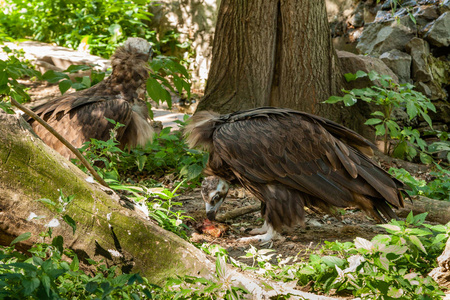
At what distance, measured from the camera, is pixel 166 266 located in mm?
2602

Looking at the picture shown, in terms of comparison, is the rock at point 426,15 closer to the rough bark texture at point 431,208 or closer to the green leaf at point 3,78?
the rough bark texture at point 431,208

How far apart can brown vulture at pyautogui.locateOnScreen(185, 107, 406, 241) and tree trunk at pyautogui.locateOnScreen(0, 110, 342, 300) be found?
1415mm

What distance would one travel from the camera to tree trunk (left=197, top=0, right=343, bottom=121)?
582 centimetres

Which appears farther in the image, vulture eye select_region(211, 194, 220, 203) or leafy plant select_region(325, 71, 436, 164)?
leafy plant select_region(325, 71, 436, 164)

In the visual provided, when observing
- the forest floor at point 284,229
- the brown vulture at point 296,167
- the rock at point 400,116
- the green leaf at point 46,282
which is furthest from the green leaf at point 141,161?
the rock at point 400,116

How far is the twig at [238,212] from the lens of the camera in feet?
15.0

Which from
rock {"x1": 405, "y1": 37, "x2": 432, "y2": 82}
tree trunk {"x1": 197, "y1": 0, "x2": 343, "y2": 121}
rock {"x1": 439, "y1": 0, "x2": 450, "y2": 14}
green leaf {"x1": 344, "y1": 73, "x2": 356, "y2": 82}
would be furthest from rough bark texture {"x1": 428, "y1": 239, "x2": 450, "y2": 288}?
rock {"x1": 439, "y1": 0, "x2": 450, "y2": 14}

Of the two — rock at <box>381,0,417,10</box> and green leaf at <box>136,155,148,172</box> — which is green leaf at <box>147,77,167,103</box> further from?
rock at <box>381,0,417,10</box>

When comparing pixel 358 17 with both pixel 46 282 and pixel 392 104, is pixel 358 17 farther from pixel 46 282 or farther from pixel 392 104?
pixel 46 282

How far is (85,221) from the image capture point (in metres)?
2.53

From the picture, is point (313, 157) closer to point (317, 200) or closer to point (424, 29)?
point (317, 200)

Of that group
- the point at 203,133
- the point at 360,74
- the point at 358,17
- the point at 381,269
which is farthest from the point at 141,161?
the point at 358,17

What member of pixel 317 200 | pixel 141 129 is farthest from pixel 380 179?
pixel 141 129

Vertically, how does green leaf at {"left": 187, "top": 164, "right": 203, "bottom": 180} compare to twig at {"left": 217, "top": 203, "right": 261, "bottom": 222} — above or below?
above
